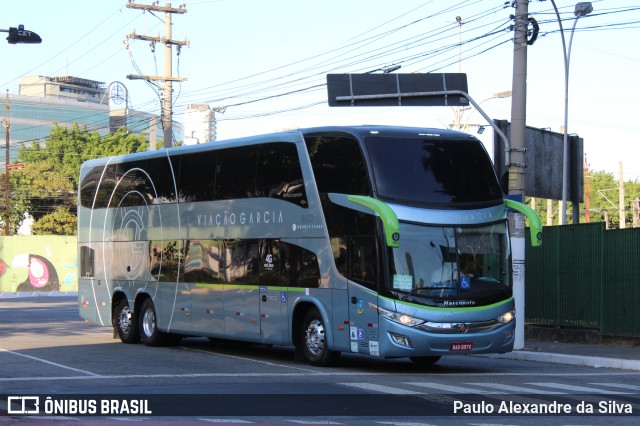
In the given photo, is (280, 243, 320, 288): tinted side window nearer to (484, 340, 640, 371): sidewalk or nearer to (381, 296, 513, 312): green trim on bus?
(381, 296, 513, 312): green trim on bus

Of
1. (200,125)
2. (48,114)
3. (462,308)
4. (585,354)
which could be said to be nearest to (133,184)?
(462,308)

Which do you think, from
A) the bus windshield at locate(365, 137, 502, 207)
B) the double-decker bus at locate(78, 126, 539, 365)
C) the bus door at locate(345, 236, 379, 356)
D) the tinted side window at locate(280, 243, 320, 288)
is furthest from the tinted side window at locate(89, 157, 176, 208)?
the bus windshield at locate(365, 137, 502, 207)

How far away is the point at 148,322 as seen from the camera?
23.1m

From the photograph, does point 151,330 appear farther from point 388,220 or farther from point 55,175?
point 55,175

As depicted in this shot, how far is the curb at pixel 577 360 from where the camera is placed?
17859 millimetres

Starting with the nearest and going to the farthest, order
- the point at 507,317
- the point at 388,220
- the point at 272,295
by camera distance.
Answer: the point at 388,220
the point at 507,317
the point at 272,295

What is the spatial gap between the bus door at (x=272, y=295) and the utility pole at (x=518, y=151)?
549 centimetres

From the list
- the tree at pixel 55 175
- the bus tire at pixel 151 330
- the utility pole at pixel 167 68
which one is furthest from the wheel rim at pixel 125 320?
the tree at pixel 55 175

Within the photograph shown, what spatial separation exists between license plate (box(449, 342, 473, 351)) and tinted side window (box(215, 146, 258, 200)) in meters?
5.45

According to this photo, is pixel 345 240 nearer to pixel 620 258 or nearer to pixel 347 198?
pixel 347 198

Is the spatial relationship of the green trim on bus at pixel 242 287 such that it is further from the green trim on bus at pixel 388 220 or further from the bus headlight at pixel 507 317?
the bus headlight at pixel 507 317

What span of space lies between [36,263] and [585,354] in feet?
156

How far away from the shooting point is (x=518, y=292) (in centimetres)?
2122

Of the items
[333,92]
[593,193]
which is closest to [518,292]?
[333,92]
